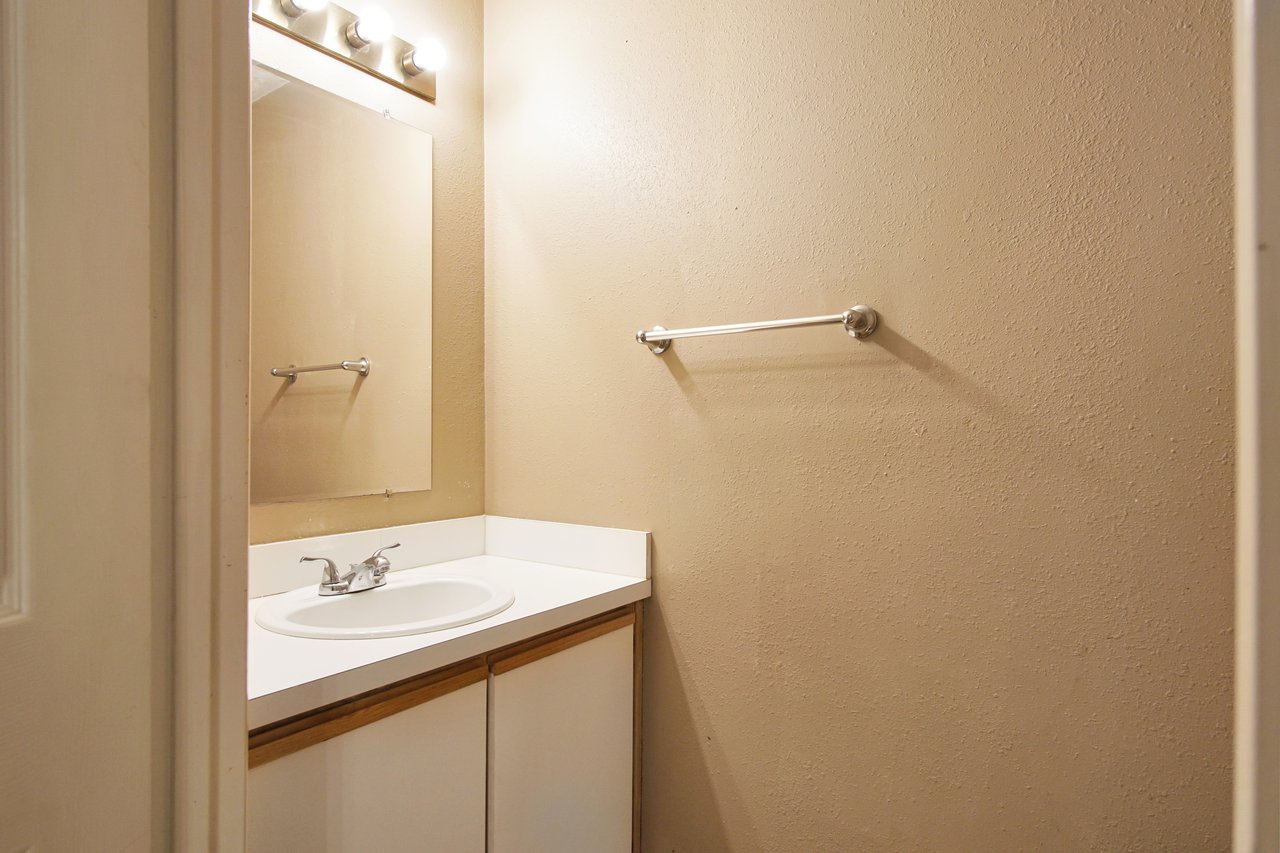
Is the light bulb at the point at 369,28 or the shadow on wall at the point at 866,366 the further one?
the light bulb at the point at 369,28

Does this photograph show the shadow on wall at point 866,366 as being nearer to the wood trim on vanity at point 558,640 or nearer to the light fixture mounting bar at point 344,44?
the wood trim on vanity at point 558,640

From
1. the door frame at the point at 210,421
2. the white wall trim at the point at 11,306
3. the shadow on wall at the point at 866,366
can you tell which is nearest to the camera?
the white wall trim at the point at 11,306

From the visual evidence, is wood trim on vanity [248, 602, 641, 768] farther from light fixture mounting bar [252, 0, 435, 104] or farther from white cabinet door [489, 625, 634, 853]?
light fixture mounting bar [252, 0, 435, 104]

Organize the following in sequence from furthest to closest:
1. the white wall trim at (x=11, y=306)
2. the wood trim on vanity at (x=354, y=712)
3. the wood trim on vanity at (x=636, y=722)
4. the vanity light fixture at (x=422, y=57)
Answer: the vanity light fixture at (x=422, y=57), the wood trim on vanity at (x=636, y=722), the wood trim on vanity at (x=354, y=712), the white wall trim at (x=11, y=306)

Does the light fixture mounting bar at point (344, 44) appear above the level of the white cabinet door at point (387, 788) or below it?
above

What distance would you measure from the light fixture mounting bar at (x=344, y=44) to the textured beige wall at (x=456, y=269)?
54mm

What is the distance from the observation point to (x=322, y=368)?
149 cm

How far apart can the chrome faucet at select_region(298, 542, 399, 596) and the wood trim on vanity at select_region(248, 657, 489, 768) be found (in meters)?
0.40

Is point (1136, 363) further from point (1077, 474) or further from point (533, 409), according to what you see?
point (533, 409)

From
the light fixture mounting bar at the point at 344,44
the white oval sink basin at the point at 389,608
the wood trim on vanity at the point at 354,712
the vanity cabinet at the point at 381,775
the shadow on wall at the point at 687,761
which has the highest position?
the light fixture mounting bar at the point at 344,44

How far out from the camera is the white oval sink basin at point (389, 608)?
1.11 metres

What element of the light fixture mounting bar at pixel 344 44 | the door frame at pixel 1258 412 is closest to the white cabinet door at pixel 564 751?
the door frame at pixel 1258 412

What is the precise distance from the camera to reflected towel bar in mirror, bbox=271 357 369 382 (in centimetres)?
142

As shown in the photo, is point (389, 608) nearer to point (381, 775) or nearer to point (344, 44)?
point (381, 775)
